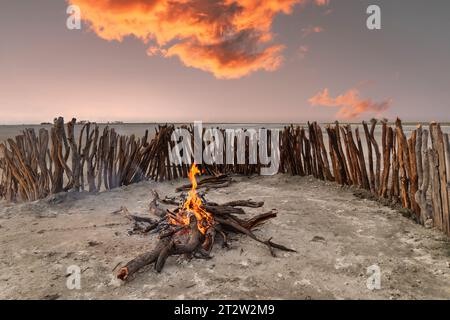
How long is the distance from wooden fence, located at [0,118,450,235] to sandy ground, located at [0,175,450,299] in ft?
1.56

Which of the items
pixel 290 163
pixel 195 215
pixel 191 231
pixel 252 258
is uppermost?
pixel 290 163

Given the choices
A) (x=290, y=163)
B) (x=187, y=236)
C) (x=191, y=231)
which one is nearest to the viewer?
(x=191, y=231)

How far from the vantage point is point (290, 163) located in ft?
25.0

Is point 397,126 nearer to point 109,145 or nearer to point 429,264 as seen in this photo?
point 429,264

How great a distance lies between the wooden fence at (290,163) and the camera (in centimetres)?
424

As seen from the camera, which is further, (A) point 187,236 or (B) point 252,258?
(A) point 187,236

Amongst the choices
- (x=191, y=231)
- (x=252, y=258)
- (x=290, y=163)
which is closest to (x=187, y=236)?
(x=191, y=231)

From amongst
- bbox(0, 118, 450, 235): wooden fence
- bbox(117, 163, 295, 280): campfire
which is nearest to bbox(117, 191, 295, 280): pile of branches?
bbox(117, 163, 295, 280): campfire

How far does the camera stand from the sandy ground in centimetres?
280

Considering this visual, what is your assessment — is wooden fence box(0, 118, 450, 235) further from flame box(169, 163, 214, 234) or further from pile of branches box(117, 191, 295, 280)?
flame box(169, 163, 214, 234)

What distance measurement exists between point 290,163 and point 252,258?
14.6 ft

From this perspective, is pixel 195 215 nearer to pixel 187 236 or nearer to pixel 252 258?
pixel 187 236
